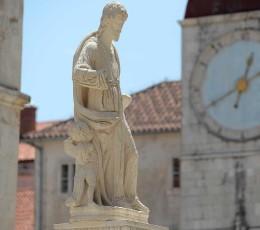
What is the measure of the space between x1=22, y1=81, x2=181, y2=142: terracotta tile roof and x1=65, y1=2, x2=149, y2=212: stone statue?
26.1m

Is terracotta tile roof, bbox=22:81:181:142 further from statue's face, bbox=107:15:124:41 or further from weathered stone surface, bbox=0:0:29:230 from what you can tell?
statue's face, bbox=107:15:124:41

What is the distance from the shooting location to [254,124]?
38.0m

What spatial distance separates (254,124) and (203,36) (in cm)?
269

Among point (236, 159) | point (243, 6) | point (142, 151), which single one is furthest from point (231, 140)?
point (142, 151)

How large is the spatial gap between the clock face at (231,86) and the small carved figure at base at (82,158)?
68.6ft

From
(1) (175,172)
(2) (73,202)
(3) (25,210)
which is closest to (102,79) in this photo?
(2) (73,202)

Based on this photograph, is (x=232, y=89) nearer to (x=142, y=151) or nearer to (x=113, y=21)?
(x=142, y=151)

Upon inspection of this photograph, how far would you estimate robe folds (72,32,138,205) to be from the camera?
17.4m

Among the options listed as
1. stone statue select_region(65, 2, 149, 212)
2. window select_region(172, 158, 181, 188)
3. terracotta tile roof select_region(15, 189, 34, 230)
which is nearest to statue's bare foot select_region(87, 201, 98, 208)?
stone statue select_region(65, 2, 149, 212)

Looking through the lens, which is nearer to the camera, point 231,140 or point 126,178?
point 126,178

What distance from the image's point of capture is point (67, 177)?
46.4 meters

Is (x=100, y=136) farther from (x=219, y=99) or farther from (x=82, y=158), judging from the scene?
(x=219, y=99)

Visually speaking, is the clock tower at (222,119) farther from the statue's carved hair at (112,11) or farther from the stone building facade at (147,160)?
the statue's carved hair at (112,11)

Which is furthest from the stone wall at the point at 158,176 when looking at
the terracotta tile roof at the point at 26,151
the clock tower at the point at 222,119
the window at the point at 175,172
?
the terracotta tile roof at the point at 26,151
